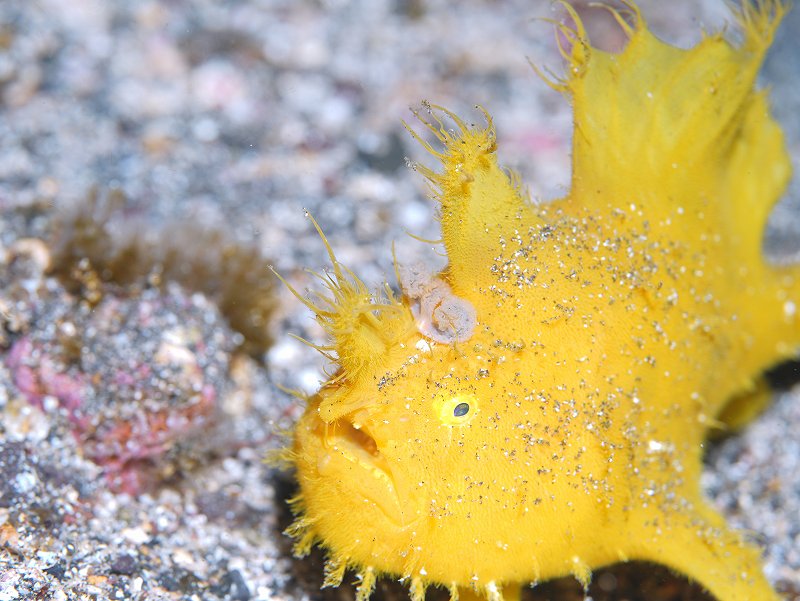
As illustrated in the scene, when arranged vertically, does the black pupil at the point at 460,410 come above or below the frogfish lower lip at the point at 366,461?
above

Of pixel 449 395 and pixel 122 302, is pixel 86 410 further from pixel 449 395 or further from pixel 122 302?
pixel 449 395

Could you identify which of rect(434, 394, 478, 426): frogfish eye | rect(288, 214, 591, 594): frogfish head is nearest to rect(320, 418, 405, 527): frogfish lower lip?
rect(288, 214, 591, 594): frogfish head

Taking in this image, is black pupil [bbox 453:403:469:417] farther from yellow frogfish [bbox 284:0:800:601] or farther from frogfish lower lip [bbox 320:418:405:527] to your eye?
frogfish lower lip [bbox 320:418:405:527]

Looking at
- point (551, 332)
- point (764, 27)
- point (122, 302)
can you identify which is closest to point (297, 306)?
point (122, 302)

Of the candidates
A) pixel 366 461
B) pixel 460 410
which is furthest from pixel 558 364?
pixel 366 461

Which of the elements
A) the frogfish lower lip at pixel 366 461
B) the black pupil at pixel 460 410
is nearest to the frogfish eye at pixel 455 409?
the black pupil at pixel 460 410

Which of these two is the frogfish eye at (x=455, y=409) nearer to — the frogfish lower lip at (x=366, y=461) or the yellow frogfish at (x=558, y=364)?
the yellow frogfish at (x=558, y=364)

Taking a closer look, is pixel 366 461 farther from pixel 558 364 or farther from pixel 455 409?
pixel 558 364
